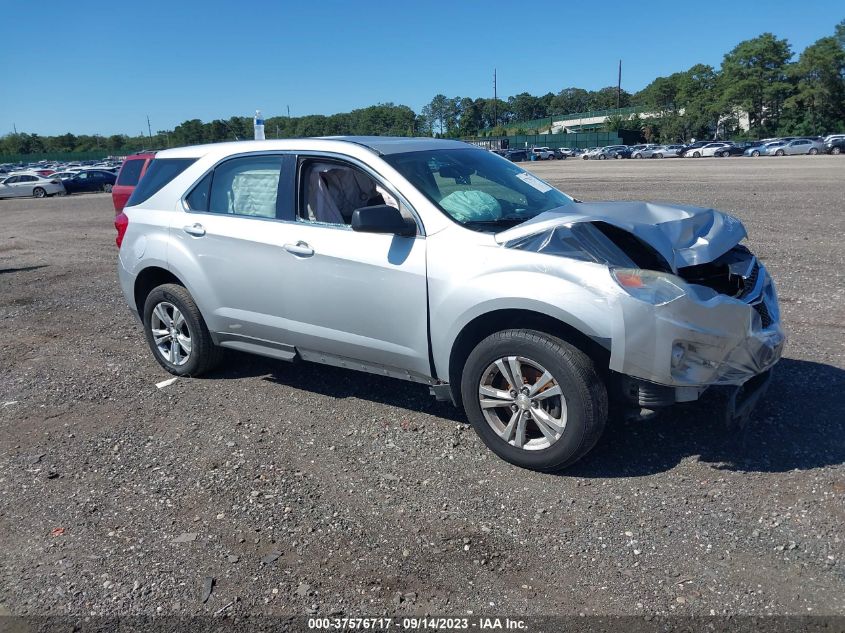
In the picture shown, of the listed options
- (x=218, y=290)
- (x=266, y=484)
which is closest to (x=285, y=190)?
(x=218, y=290)

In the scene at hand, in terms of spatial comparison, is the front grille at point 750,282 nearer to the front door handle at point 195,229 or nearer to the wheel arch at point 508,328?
the wheel arch at point 508,328

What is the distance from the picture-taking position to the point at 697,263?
4.09 metres

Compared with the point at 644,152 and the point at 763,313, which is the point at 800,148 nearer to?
the point at 644,152

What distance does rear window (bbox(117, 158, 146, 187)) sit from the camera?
1300 centimetres

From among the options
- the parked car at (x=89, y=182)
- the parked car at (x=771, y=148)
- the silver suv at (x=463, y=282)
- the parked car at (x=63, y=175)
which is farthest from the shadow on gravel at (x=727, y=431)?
the parked car at (x=771, y=148)

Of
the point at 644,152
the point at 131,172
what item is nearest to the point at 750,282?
the point at 131,172

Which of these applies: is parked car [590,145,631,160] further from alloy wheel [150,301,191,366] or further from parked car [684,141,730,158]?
alloy wheel [150,301,191,366]

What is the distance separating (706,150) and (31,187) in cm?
5512

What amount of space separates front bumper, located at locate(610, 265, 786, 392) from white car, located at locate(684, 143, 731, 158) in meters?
68.0

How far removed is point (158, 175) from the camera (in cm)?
613

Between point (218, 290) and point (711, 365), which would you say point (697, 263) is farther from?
point (218, 290)

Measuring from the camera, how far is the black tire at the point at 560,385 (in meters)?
3.92

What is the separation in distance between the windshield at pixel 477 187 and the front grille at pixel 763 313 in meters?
1.51

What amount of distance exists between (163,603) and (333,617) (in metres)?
0.79
